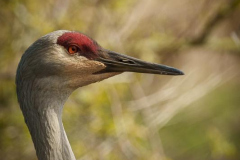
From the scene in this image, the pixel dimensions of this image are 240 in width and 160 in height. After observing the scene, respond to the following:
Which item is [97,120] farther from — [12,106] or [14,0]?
[14,0]

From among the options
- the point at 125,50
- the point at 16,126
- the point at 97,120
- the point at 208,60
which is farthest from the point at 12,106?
the point at 208,60

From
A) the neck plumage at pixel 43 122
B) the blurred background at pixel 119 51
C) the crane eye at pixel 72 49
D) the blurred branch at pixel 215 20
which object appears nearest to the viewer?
the neck plumage at pixel 43 122

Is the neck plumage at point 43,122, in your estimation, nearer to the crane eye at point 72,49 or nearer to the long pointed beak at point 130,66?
the crane eye at point 72,49

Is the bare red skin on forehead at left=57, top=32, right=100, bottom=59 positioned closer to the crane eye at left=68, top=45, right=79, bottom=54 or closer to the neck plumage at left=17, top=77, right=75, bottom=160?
the crane eye at left=68, top=45, right=79, bottom=54

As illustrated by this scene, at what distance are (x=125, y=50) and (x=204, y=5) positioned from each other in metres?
1.45

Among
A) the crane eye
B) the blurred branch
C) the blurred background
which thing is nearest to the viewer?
the crane eye

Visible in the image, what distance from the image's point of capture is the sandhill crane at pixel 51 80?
382cm

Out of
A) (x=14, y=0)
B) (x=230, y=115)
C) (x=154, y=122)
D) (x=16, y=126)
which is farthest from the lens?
(x=230, y=115)

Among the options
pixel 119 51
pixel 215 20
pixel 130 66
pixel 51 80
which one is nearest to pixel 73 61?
pixel 51 80

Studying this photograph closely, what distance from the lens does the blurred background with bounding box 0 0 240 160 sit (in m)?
6.71

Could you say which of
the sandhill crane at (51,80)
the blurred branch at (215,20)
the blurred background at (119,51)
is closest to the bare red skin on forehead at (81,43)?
the sandhill crane at (51,80)

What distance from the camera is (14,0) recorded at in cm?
646

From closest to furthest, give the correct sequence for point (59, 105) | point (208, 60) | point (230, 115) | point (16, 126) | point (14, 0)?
point (59, 105) < point (14, 0) < point (16, 126) < point (208, 60) < point (230, 115)

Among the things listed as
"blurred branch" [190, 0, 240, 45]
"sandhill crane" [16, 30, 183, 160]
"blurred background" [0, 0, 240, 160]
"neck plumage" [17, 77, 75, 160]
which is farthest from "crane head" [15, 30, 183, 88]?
"blurred branch" [190, 0, 240, 45]
